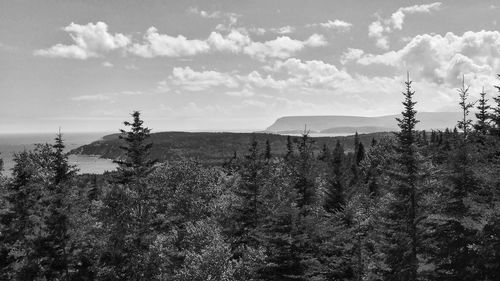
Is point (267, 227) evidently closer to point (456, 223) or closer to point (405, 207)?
point (405, 207)

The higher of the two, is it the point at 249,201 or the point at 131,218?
the point at 249,201

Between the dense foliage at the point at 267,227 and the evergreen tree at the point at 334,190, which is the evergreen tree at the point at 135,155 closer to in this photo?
the dense foliage at the point at 267,227

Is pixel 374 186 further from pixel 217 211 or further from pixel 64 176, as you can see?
pixel 64 176

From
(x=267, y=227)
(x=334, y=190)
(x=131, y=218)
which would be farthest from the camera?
(x=334, y=190)

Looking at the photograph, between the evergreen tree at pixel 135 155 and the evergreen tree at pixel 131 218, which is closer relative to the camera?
the evergreen tree at pixel 131 218

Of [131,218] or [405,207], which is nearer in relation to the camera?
[405,207]

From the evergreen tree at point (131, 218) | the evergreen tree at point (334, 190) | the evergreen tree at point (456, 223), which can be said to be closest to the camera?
the evergreen tree at point (456, 223)

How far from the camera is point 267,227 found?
30.2 meters

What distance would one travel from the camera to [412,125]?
2572 centimetres

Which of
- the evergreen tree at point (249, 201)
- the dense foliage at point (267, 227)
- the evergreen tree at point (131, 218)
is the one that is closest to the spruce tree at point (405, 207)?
the dense foliage at point (267, 227)

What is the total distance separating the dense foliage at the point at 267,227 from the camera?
80.7 ft

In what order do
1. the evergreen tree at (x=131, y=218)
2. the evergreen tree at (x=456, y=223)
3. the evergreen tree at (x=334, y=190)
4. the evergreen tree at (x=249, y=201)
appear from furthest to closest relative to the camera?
1. the evergreen tree at (x=334, y=190)
2. the evergreen tree at (x=249, y=201)
3. the evergreen tree at (x=131, y=218)
4. the evergreen tree at (x=456, y=223)

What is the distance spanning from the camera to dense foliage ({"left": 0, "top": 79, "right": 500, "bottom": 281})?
24594 mm

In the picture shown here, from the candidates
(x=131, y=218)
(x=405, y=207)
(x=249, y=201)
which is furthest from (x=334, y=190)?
(x=131, y=218)
